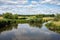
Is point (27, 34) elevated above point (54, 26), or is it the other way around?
point (54, 26)

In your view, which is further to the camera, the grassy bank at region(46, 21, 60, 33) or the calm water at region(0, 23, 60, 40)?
the grassy bank at region(46, 21, 60, 33)

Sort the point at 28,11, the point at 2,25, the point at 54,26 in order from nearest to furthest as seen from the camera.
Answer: the point at 28,11, the point at 54,26, the point at 2,25

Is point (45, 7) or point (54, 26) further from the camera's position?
point (54, 26)

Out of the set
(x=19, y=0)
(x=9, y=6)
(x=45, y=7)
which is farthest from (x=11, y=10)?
(x=45, y=7)

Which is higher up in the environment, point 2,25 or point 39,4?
point 39,4

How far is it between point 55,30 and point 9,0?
223cm

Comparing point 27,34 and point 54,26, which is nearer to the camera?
point 27,34

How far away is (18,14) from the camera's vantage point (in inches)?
213

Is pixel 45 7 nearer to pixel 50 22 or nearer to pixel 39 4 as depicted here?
pixel 39 4

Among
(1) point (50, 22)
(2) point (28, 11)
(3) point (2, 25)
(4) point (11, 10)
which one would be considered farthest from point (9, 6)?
(1) point (50, 22)

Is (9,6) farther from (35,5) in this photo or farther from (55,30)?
(55,30)

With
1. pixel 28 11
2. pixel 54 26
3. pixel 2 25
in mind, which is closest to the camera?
pixel 28 11

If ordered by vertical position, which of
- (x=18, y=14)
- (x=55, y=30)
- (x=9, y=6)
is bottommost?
(x=55, y=30)

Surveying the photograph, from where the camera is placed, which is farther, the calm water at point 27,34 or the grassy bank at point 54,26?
the grassy bank at point 54,26
